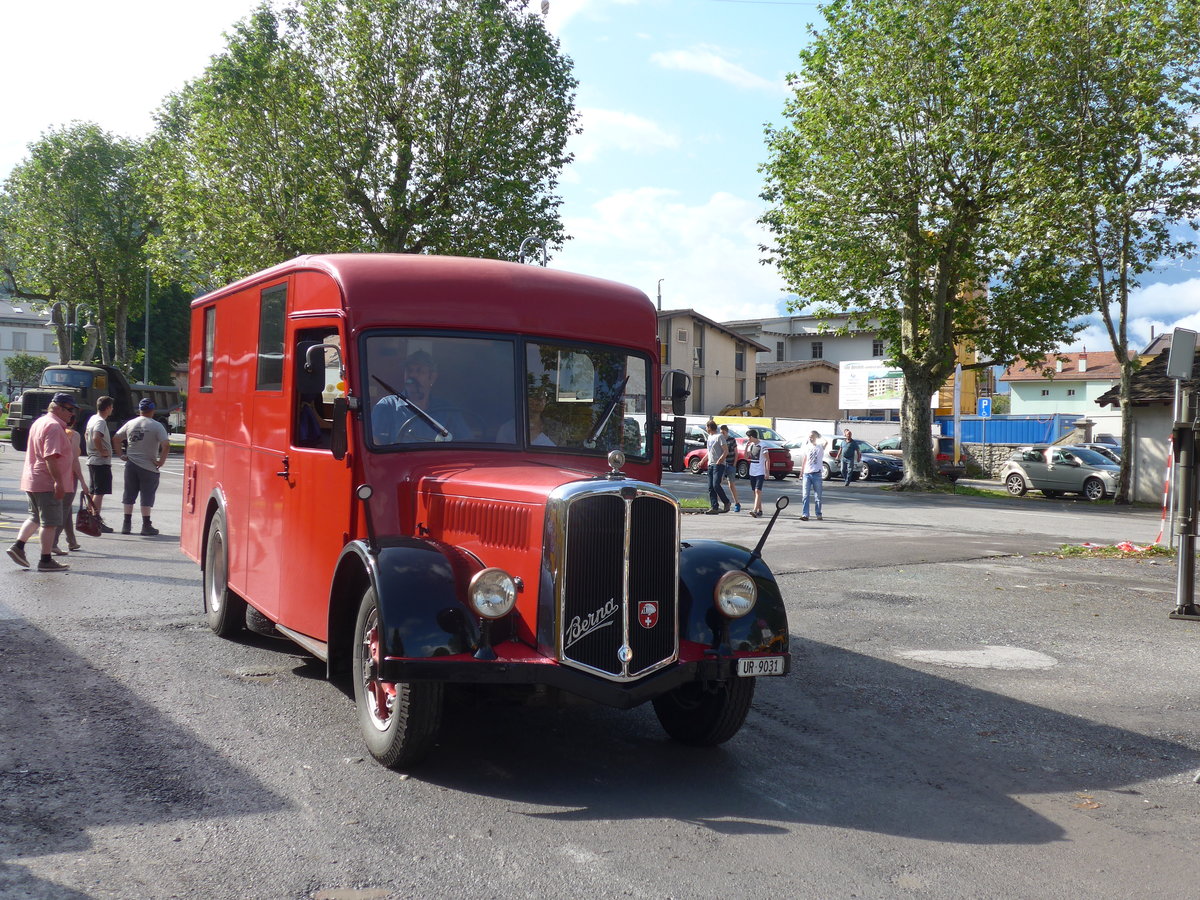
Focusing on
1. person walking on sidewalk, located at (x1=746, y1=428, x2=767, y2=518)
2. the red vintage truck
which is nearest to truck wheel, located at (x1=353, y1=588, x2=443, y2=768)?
the red vintage truck

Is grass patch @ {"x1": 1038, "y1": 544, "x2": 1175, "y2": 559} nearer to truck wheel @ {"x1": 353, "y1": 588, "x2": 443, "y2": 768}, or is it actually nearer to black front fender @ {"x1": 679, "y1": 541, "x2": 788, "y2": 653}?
black front fender @ {"x1": 679, "y1": 541, "x2": 788, "y2": 653}

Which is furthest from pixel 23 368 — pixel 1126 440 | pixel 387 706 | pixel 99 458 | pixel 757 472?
pixel 387 706

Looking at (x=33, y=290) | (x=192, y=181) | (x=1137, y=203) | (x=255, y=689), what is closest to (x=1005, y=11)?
(x=1137, y=203)

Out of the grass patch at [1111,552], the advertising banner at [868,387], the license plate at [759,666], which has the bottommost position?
the grass patch at [1111,552]

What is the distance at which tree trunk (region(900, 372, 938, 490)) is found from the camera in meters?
35.8

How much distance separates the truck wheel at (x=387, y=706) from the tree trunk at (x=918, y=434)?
104 ft

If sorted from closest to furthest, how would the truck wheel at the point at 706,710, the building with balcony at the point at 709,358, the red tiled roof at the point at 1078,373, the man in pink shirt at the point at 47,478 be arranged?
1. the truck wheel at the point at 706,710
2. the man in pink shirt at the point at 47,478
3. the building with balcony at the point at 709,358
4. the red tiled roof at the point at 1078,373

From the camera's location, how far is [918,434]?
36.2 meters

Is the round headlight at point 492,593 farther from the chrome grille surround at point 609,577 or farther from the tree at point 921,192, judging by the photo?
the tree at point 921,192

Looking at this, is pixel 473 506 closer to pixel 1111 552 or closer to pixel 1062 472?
pixel 1111 552

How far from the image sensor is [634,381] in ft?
22.8

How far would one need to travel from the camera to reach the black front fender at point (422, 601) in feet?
16.6

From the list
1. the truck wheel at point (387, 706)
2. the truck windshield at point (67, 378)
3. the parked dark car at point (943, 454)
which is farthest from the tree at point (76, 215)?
the truck wheel at point (387, 706)

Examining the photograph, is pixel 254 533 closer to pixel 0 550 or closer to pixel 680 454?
pixel 680 454
